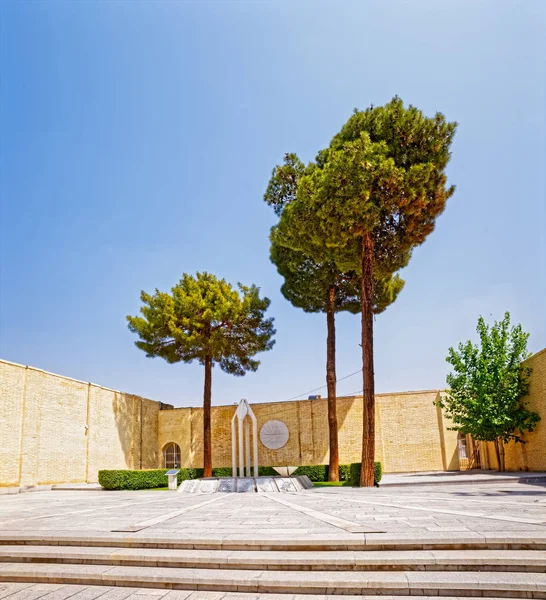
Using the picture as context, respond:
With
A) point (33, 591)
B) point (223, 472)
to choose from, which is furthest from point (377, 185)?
point (223, 472)

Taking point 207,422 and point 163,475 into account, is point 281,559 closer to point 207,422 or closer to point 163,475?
point 163,475

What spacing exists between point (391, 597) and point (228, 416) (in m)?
22.0

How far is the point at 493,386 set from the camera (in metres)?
18.7

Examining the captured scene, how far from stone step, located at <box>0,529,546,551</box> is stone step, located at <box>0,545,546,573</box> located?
0.26 ft

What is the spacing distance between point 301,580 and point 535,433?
615 inches

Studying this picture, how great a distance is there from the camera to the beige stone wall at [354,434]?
78.4 ft

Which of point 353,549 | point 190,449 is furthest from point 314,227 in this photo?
point 190,449

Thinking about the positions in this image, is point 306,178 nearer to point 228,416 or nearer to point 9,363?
point 9,363

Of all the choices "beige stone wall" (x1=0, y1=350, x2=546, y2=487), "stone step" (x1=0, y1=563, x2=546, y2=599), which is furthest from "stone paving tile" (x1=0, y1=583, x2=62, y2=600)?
"beige stone wall" (x1=0, y1=350, x2=546, y2=487)

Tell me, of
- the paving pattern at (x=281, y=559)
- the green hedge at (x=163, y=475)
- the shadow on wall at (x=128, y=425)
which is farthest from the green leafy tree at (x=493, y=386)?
the shadow on wall at (x=128, y=425)

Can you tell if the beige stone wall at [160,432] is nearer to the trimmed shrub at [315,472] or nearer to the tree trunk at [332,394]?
the trimmed shrub at [315,472]

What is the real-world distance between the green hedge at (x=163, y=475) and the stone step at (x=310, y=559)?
11825 millimetres

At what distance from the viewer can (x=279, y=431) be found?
25.6 metres

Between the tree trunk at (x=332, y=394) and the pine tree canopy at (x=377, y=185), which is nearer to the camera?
the pine tree canopy at (x=377, y=185)
